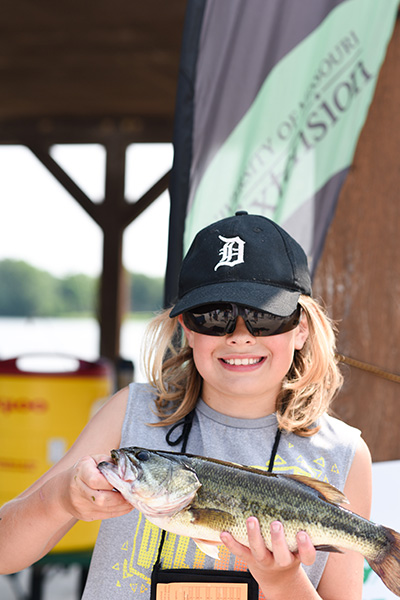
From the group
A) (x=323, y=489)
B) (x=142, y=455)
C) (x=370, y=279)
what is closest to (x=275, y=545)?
(x=323, y=489)

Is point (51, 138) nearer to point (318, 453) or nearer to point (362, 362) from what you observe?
point (362, 362)

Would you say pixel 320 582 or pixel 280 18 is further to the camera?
pixel 280 18

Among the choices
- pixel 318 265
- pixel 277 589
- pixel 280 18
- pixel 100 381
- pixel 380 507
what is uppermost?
pixel 280 18

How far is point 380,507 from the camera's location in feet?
8.47

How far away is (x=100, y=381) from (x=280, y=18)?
2.52 metres

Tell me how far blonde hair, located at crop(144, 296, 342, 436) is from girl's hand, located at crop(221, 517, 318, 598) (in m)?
0.43

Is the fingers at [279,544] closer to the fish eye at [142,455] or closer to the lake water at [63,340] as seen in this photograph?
the fish eye at [142,455]

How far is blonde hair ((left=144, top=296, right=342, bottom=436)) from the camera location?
194 cm

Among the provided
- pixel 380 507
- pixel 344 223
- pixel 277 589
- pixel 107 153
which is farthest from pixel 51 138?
pixel 277 589

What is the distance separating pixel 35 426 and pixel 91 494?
9.35 ft

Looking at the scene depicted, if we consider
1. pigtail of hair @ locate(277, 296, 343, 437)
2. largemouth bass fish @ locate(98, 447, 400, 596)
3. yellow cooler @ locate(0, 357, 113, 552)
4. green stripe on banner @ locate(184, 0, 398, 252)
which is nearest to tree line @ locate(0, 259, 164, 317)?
yellow cooler @ locate(0, 357, 113, 552)

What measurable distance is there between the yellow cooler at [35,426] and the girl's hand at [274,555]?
110 inches

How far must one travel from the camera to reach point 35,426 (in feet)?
13.8

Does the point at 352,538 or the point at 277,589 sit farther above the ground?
the point at 352,538
